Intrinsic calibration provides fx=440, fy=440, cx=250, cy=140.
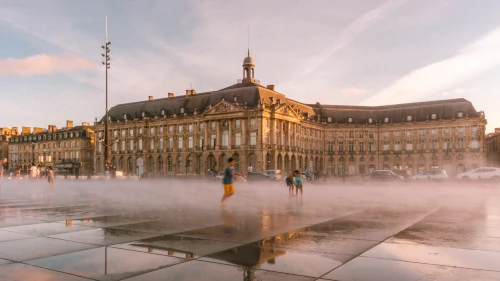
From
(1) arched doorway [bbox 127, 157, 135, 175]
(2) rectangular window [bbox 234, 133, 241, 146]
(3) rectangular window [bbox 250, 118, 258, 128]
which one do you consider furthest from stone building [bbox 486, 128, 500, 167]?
(1) arched doorway [bbox 127, 157, 135, 175]

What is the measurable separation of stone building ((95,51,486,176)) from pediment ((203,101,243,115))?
20 centimetres

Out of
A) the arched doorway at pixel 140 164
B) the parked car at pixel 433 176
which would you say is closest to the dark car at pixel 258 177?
the parked car at pixel 433 176

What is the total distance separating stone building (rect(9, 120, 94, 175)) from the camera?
11600 centimetres

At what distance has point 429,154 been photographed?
99.6 meters

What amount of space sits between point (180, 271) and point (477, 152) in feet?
333

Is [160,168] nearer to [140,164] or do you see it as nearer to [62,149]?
[140,164]

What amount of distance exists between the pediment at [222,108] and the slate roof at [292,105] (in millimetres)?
1649

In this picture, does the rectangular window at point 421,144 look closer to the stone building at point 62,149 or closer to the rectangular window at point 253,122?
the rectangular window at point 253,122

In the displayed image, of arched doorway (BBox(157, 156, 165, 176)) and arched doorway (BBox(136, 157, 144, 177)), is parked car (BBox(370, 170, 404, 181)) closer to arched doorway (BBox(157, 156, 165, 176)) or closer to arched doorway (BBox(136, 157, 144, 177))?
arched doorway (BBox(157, 156, 165, 176))

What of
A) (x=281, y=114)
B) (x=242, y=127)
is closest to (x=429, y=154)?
(x=281, y=114)

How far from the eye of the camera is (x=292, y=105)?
9481 centimetres

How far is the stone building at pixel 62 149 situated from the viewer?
116000 mm

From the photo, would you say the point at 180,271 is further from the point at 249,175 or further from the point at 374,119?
the point at 374,119

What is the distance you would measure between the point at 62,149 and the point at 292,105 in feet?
216
